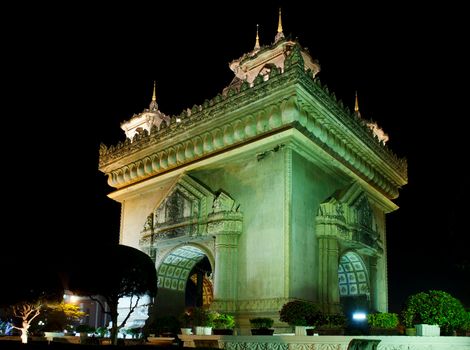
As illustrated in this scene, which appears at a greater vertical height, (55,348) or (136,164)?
(136,164)

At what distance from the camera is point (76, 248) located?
51.1 ft

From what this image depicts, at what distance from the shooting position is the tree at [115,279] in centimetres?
1432

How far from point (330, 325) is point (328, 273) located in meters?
4.58

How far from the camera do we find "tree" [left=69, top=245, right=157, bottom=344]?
47.0 ft

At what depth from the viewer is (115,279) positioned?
567 inches

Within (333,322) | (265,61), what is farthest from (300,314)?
(265,61)

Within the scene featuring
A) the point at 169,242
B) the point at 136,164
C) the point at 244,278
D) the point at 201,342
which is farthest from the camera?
the point at 136,164

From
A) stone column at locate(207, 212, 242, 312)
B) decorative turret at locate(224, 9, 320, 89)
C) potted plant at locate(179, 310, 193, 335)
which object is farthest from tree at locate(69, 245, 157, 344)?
decorative turret at locate(224, 9, 320, 89)

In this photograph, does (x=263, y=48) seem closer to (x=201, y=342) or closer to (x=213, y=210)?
(x=213, y=210)

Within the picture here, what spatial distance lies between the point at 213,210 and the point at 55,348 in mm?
9506

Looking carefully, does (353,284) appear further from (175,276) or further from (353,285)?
(175,276)

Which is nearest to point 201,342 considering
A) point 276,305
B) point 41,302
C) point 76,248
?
point 276,305

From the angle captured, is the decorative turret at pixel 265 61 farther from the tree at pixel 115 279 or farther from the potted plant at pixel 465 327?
the potted plant at pixel 465 327

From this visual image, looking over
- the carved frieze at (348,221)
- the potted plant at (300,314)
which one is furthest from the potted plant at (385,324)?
the carved frieze at (348,221)
